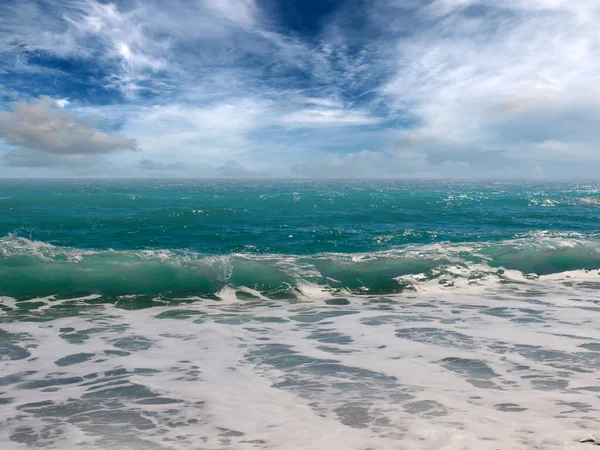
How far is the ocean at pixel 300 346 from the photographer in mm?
→ 4746

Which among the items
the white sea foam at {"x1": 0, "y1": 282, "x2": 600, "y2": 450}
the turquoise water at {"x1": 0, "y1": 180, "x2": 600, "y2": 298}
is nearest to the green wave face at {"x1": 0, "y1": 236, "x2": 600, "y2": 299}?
the turquoise water at {"x1": 0, "y1": 180, "x2": 600, "y2": 298}

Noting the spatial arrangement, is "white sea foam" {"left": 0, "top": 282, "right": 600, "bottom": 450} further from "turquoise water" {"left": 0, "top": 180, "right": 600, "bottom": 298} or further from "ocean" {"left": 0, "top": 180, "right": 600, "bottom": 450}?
"turquoise water" {"left": 0, "top": 180, "right": 600, "bottom": 298}

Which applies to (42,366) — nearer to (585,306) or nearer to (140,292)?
(140,292)

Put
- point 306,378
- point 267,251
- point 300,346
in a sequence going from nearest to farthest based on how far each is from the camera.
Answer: point 306,378
point 300,346
point 267,251

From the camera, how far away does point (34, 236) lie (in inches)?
918

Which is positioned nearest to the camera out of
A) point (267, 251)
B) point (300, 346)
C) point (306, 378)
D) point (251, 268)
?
point (306, 378)

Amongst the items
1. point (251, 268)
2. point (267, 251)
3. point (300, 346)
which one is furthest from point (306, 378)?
point (267, 251)

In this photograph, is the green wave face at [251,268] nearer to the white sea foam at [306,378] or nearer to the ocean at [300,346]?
the ocean at [300,346]

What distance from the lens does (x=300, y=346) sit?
26.6ft

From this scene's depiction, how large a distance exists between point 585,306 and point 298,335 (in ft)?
28.2

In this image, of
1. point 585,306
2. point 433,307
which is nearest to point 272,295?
point 433,307

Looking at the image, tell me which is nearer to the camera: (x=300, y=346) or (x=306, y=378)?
(x=306, y=378)

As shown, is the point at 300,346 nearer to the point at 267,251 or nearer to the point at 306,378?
the point at 306,378

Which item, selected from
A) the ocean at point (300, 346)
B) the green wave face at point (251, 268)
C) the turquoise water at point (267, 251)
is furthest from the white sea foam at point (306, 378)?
the turquoise water at point (267, 251)
